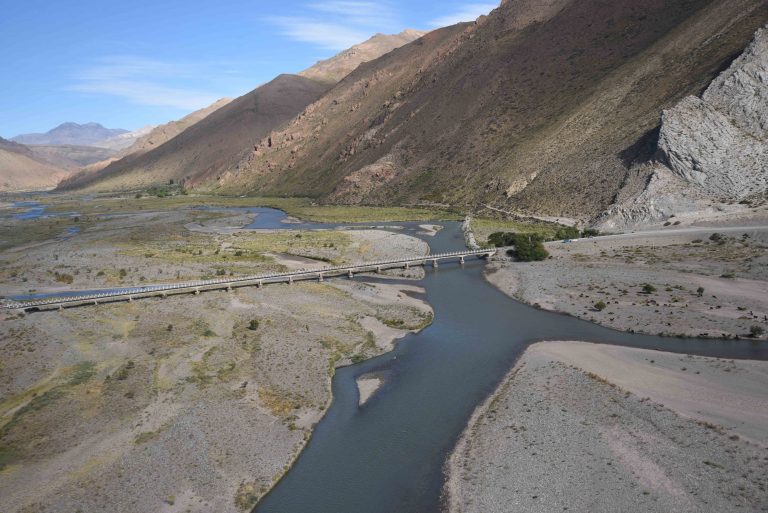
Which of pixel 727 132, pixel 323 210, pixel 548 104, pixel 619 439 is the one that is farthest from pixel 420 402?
pixel 548 104

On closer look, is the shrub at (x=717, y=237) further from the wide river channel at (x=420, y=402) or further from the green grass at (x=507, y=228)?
the wide river channel at (x=420, y=402)

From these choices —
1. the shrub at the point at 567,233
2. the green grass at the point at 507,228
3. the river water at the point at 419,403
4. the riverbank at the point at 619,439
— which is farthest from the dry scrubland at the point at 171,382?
the green grass at the point at 507,228

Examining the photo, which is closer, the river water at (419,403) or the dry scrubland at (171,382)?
the river water at (419,403)

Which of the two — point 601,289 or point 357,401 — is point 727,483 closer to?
point 357,401

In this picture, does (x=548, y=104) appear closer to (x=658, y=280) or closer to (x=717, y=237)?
(x=717, y=237)

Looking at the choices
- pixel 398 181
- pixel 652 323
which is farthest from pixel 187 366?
pixel 398 181

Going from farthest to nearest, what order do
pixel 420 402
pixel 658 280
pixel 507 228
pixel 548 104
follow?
pixel 548 104 < pixel 507 228 < pixel 658 280 < pixel 420 402
